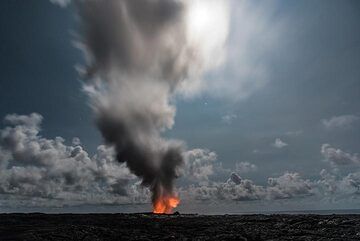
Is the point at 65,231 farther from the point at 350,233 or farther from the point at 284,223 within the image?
the point at 350,233

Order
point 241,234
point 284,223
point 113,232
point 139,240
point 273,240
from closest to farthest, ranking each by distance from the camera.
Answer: point 273,240
point 139,240
point 241,234
point 113,232
point 284,223

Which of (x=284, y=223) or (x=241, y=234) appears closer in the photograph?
(x=241, y=234)

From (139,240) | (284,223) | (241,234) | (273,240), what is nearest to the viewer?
(273,240)

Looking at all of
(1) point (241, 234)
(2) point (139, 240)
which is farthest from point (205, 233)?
(2) point (139, 240)

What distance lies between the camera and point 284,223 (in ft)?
220

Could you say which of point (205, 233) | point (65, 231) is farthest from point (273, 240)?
point (65, 231)

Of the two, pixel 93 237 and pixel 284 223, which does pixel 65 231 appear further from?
pixel 284 223

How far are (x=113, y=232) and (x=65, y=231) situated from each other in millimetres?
8429

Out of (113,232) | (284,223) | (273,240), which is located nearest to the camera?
(273,240)

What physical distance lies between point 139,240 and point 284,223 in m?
30.3

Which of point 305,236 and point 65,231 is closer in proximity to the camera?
point 305,236

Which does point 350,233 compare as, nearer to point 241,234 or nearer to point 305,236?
point 305,236

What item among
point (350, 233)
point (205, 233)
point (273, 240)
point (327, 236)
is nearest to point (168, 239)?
point (205, 233)

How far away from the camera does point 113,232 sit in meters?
61.7
